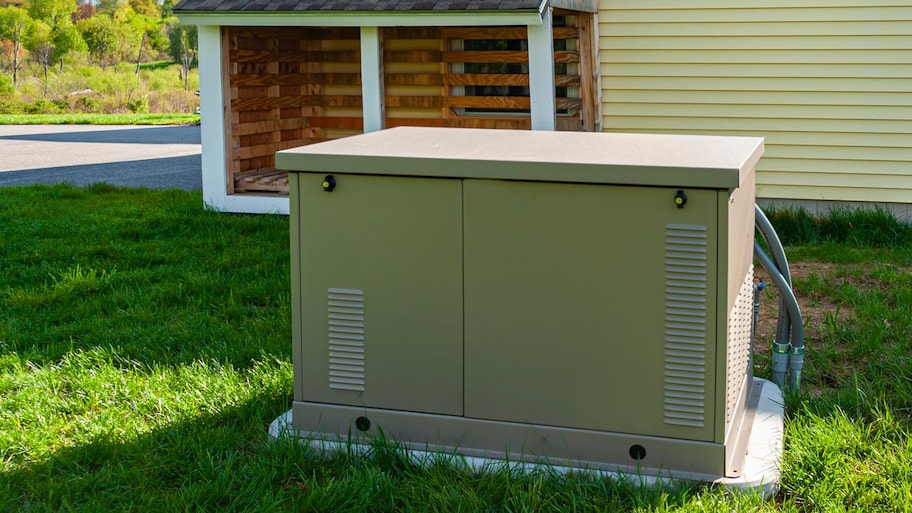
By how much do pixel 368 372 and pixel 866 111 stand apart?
20.8ft

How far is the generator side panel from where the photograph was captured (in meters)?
3.41

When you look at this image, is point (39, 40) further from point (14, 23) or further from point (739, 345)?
point (739, 345)

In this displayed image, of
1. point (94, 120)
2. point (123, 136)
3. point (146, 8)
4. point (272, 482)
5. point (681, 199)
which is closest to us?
point (681, 199)

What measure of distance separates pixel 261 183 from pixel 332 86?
2326mm

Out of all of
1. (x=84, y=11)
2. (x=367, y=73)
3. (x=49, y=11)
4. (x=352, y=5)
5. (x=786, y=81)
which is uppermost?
(x=84, y=11)

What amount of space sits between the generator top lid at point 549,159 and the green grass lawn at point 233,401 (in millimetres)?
939

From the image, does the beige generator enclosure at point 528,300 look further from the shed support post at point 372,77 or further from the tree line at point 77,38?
the tree line at point 77,38

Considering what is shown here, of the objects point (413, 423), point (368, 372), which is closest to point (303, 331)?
point (368, 372)

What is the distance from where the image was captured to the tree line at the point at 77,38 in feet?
171

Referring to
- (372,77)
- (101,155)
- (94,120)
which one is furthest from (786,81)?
(94,120)

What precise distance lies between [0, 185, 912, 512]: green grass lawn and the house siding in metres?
1.36

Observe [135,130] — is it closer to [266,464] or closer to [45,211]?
[45,211]

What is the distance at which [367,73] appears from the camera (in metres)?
8.77

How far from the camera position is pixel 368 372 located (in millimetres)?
3559
